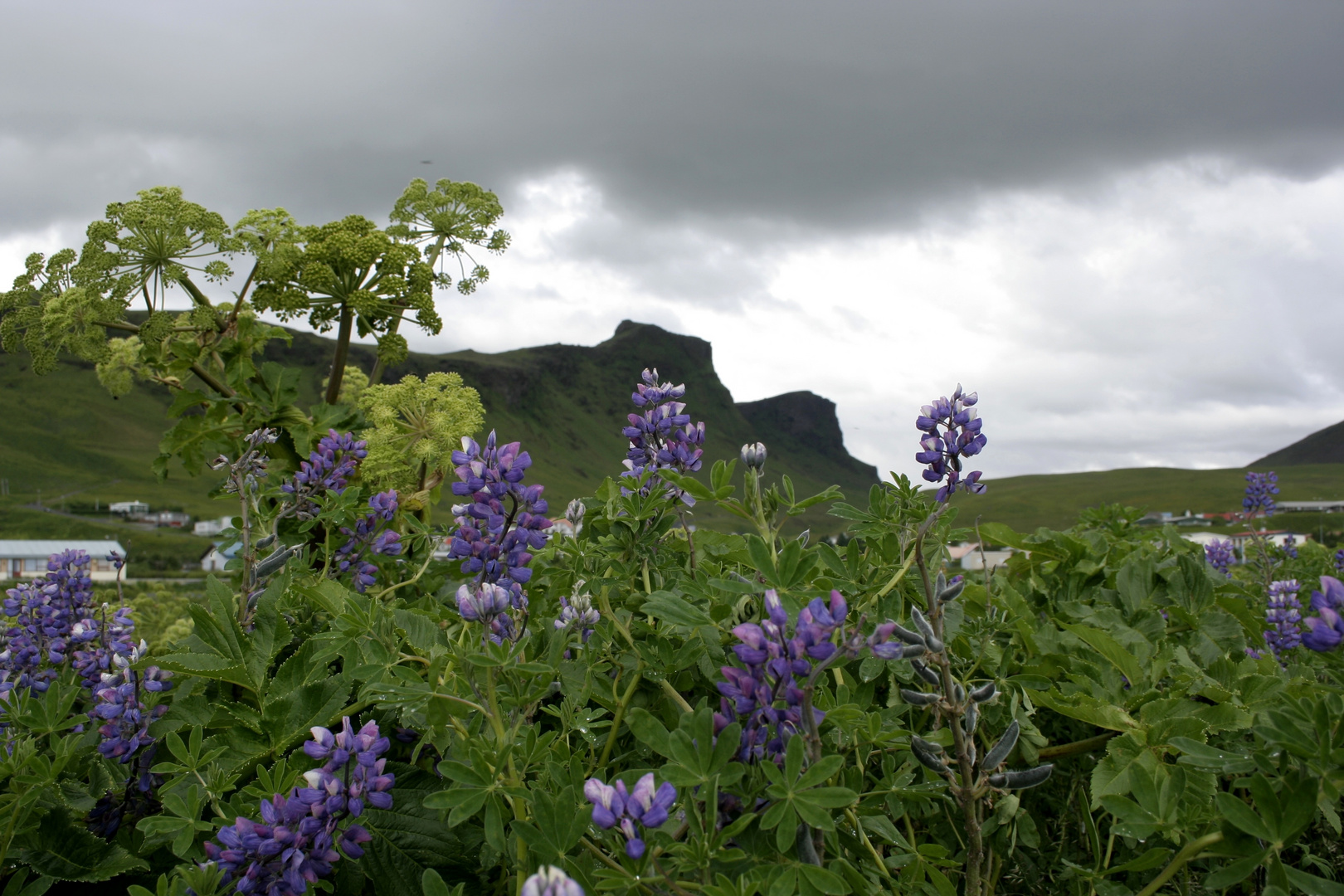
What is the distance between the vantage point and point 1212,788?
1625 mm

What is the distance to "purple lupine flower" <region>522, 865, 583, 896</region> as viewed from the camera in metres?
0.93

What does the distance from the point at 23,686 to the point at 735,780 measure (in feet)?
8.96

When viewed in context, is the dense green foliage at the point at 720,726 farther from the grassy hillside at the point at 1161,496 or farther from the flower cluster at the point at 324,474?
the grassy hillside at the point at 1161,496

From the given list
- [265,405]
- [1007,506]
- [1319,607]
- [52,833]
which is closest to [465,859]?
[52,833]

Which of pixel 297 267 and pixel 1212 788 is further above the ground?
pixel 297 267

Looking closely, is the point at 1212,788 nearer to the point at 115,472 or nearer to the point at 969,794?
the point at 969,794

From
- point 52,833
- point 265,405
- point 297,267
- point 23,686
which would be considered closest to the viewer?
point 52,833

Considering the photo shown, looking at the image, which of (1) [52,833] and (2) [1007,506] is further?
(2) [1007,506]

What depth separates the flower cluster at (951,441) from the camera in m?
2.02

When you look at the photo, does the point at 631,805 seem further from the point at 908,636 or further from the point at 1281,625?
the point at 1281,625

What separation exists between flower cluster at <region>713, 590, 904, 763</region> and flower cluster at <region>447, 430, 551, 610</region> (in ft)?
2.25

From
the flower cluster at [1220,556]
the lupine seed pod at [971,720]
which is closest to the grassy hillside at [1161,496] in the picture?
the flower cluster at [1220,556]

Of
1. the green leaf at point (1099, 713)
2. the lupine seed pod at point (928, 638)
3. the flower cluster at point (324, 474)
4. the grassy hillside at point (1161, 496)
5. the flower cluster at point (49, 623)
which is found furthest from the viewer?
the grassy hillside at point (1161, 496)

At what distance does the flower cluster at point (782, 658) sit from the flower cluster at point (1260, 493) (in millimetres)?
→ 8155
